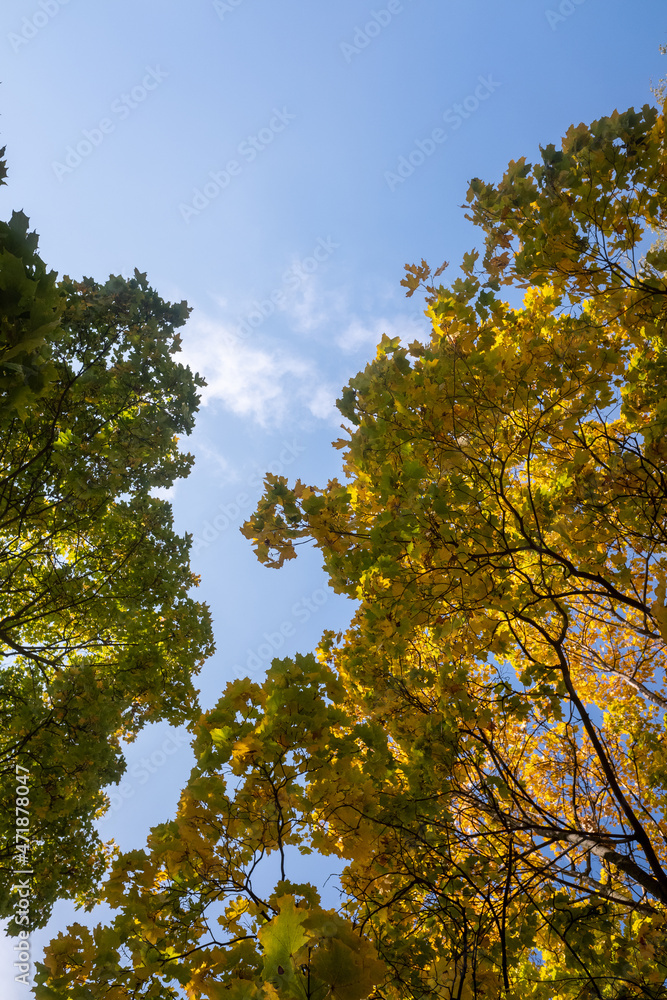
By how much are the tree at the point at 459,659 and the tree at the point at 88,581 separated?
3.10 metres

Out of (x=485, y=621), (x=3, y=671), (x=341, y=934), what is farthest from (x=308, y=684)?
(x=3, y=671)

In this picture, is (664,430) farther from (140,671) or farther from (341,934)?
(140,671)

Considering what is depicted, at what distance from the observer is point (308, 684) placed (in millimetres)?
2598

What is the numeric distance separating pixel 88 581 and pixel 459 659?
4.75 meters

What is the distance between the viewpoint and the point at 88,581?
6.10m

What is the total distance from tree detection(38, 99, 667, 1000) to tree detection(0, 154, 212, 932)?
3104 mm

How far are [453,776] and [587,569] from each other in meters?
1.85

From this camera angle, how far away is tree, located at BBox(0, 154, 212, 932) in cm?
540
